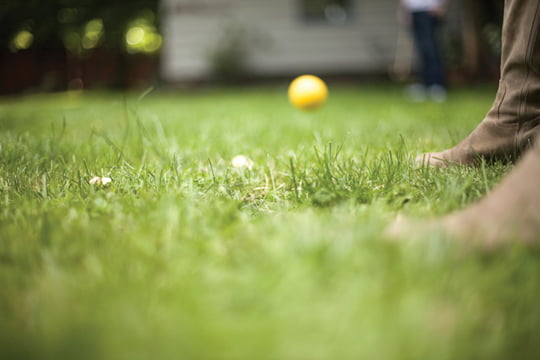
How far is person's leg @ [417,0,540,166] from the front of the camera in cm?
160

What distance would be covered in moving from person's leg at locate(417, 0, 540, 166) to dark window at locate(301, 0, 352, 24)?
1023 cm

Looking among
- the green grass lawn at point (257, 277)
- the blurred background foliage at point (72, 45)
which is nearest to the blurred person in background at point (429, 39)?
the green grass lawn at point (257, 277)

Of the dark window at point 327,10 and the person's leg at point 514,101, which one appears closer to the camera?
the person's leg at point 514,101

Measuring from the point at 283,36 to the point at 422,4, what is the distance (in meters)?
5.90

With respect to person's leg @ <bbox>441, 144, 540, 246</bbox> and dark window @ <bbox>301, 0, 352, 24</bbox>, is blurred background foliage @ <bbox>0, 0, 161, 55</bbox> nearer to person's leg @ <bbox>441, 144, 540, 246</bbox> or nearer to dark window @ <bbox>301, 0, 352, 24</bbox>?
dark window @ <bbox>301, 0, 352, 24</bbox>

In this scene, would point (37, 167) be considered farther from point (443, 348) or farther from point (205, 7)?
point (205, 7)

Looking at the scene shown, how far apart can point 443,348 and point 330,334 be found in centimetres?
18

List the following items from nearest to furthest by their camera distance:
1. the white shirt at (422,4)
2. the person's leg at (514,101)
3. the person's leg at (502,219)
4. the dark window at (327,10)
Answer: the person's leg at (502,219)
the person's leg at (514,101)
the white shirt at (422,4)
the dark window at (327,10)

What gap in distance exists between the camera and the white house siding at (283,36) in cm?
1106

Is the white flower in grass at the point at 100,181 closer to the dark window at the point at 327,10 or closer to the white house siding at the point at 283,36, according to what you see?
the white house siding at the point at 283,36

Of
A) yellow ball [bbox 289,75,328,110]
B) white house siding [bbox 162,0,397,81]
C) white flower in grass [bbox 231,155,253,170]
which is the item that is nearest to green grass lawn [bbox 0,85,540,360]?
white flower in grass [bbox 231,155,253,170]

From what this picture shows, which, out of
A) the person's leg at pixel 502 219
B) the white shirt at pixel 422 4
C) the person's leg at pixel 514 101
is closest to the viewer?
the person's leg at pixel 502 219

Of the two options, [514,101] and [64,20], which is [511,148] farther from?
[64,20]

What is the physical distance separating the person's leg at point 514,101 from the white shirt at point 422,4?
15.1ft
